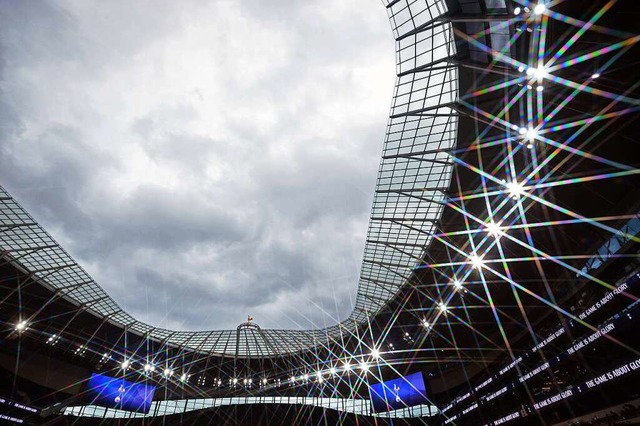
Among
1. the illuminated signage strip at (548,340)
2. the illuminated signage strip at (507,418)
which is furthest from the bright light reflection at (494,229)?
the illuminated signage strip at (507,418)

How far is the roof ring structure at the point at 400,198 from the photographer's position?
58.5ft

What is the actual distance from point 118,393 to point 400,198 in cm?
4563

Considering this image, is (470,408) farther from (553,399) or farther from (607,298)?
(607,298)

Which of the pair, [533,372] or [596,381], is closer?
[596,381]

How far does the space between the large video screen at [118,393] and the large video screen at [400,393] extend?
109ft

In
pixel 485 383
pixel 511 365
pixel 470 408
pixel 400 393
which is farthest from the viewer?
pixel 470 408

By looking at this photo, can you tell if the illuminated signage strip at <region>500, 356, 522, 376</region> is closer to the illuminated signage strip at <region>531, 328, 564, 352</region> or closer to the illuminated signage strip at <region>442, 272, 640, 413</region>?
the illuminated signage strip at <region>442, 272, 640, 413</region>

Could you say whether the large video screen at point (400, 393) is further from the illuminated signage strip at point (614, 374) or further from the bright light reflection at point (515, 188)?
the bright light reflection at point (515, 188)

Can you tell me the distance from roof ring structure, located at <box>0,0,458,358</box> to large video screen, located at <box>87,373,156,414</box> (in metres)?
7.81

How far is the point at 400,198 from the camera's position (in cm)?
2830

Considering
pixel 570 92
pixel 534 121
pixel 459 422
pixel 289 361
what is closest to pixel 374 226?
pixel 534 121

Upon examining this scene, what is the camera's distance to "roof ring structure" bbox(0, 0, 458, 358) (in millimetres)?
17828

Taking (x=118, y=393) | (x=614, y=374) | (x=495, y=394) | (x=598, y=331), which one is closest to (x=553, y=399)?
(x=614, y=374)

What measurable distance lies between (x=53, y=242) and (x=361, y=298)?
122 ft
